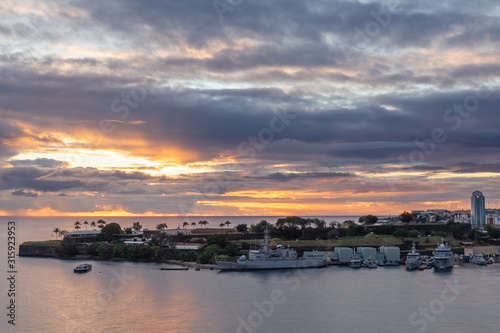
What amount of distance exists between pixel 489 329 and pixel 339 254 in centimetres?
3888

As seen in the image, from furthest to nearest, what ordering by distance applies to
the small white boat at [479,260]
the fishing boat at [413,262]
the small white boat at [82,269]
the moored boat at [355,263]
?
the small white boat at [479,260], the moored boat at [355,263], the fishing boat at [413,262], the small white boat at [82,269]

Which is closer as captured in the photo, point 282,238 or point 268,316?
point 268,316

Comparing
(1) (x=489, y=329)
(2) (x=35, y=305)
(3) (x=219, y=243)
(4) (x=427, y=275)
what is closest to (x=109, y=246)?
(3) (x=219, y=243)

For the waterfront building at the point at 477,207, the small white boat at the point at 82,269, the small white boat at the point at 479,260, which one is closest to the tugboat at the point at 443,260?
the small white boat at the point at 479,260

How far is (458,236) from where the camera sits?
95625 mm

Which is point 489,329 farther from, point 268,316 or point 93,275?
point 93,275

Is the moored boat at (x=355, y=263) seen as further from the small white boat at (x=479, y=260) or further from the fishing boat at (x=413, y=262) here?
the small white boat at (x=479, y=260)

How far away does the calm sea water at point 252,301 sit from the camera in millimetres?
36000

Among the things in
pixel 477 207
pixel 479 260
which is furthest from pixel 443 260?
pixel 477 207

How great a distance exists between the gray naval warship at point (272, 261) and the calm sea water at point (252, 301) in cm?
290

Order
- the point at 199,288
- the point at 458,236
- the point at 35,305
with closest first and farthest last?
1. the point at 35,305
2. the point at 199,288
3. the point at 458,236

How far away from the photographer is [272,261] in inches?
2672

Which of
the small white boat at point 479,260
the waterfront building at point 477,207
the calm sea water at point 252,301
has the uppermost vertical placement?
the waterfront building at point 477,207

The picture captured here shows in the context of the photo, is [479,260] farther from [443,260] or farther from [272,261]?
[272,261]
